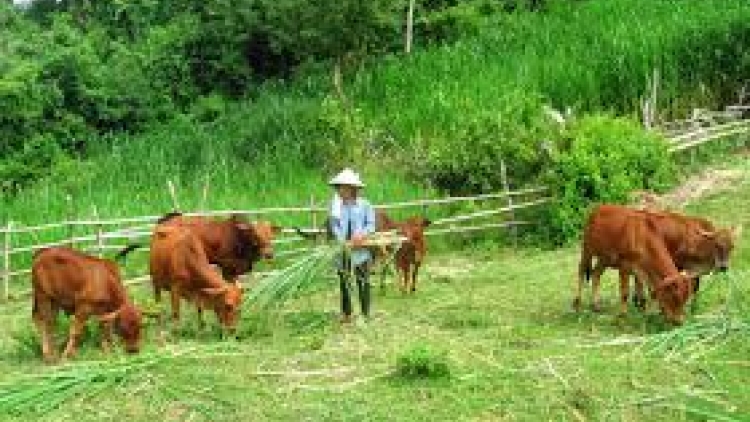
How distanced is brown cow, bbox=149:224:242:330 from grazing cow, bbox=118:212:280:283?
0.84 meters

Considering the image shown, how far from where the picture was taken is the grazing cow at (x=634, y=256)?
9.33m

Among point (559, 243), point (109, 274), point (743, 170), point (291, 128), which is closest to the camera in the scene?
point (109, 274)

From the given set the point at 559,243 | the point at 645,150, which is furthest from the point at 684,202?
the point at 559,243

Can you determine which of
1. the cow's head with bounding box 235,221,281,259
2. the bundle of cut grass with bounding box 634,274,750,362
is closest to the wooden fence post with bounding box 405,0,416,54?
the cow's head with bounding box 235,221,281,259

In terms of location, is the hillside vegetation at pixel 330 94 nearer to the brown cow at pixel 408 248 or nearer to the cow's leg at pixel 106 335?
the brown cow at pixel 408 248

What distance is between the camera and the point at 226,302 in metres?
9.44

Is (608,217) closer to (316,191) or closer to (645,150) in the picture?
(645,150)

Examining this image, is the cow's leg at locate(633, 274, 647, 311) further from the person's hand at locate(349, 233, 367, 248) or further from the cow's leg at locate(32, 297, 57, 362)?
the cow's leg at locate(32, 297, 57, 362)

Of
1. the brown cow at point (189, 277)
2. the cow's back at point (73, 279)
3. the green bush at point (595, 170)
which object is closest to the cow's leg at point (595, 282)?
the brown cow at point (189, 277)

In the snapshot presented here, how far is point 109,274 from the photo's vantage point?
9.16m

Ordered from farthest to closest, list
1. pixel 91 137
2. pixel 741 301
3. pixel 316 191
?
pixel 91 137
pixel 316 191
pixel 741 301

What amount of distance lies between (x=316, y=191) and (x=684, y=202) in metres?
4.76

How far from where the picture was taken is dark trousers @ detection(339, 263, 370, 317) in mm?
9719

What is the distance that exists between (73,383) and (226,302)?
1.77 m
